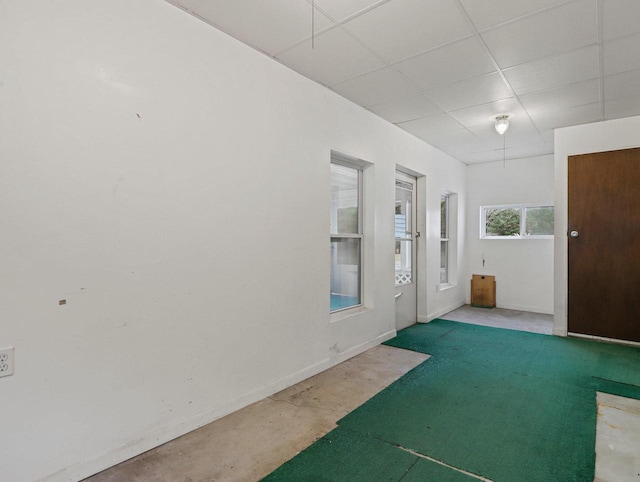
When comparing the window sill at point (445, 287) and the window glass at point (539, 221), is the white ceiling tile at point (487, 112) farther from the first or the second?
the window sill at point (445, 287)

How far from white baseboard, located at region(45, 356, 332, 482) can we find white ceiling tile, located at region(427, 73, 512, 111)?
295 cm

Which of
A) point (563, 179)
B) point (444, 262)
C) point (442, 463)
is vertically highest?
point (563, 179)

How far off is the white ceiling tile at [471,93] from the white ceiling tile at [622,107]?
3.95ft

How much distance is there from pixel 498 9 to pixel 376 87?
1260 millimetres

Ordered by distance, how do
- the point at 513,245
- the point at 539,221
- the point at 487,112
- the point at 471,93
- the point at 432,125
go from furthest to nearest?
the point at 513,245, the point at 539,221, the point at 432,125, the point at 487,112, the point at 471,93

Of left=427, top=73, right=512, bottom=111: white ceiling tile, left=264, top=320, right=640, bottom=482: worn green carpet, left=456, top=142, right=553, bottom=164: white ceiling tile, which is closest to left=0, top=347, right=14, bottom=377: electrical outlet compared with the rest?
left=264, top=320, right=640, bottom=482: worn green carpet

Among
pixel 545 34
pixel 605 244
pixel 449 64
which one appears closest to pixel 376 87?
pixel 449 64

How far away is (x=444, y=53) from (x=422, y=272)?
3.07 metres

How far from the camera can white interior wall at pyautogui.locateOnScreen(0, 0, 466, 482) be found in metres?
1.61

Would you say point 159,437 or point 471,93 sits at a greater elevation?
point 471,93

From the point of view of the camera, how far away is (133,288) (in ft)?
6.37

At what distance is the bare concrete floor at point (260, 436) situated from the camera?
1.81m

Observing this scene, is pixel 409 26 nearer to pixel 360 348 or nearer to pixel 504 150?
pixel 360 348

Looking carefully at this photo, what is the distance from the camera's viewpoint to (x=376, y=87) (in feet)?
10.8
